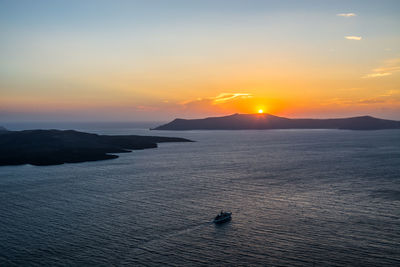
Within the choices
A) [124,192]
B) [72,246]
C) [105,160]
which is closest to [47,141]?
[105,160]

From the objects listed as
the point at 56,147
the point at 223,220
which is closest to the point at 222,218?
the point at 223,220

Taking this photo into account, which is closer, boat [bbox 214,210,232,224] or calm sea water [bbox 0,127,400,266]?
calm sea water [bbox 0,127,400,266]

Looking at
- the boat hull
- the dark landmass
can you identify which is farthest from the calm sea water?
the dark landmass

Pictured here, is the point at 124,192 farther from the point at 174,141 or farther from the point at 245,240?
the point at 174,141

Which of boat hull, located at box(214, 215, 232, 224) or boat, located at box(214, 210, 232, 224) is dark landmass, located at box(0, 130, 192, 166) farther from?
boat hull, located at box(214, 215, 232, 224)

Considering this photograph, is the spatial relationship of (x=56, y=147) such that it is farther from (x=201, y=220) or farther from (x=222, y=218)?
(x=222, y=218)

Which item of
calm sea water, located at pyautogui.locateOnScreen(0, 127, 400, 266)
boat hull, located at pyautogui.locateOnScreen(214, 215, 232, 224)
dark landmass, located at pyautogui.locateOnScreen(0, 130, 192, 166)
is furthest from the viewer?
dark landmass, located at pyautogui.locateOnScreen(0, 130, 192, 166)

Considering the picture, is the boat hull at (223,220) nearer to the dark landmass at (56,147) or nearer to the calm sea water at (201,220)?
the calm sea water at (201,220)
